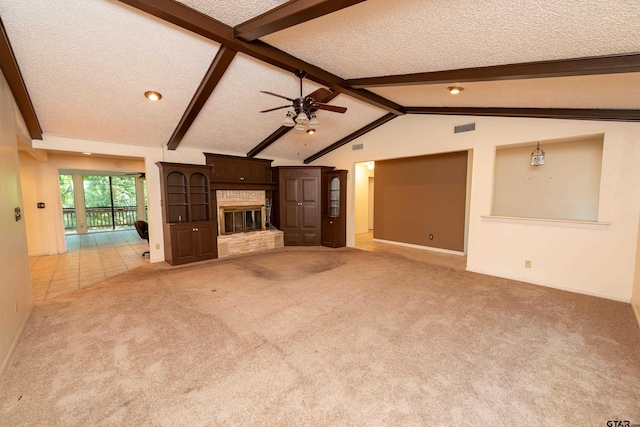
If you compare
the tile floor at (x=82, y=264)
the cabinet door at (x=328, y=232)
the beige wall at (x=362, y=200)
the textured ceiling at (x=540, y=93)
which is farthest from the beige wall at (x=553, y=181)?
the tile floor at (x=82, y=264)

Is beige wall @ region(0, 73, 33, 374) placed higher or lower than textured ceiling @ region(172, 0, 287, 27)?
lower

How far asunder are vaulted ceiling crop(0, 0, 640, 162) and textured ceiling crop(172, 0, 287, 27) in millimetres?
15

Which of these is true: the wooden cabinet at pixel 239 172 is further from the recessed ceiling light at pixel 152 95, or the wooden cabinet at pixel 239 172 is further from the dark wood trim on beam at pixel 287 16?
the dark wood trim on beam at pixel 287 16

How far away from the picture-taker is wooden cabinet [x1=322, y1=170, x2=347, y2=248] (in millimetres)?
6797

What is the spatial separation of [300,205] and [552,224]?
496cm

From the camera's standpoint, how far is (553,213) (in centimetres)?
482

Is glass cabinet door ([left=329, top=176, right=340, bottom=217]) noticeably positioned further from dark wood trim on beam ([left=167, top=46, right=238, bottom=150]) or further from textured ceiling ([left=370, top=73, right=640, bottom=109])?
dark wood trim on beam ([left=167, top=46, right=238, bottom=150])

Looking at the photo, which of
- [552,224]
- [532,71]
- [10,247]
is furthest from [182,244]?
[552,224]

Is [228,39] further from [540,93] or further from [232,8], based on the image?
[540,93]

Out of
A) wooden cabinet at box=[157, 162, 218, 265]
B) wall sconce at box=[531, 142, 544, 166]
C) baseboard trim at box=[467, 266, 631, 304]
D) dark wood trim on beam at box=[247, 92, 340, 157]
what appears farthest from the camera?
dark wood trim on beam at box=[247, 92, 340, 157]

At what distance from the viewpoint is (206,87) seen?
11.6ft

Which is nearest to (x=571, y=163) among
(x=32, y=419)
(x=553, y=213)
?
(x=553, y=213)

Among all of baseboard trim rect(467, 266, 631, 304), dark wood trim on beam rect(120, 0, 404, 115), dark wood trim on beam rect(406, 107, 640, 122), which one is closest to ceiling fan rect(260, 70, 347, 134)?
dark wood trim on beam rect(120, 0, 404, 115)

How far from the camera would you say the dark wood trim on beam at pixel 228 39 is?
89.7 inches
